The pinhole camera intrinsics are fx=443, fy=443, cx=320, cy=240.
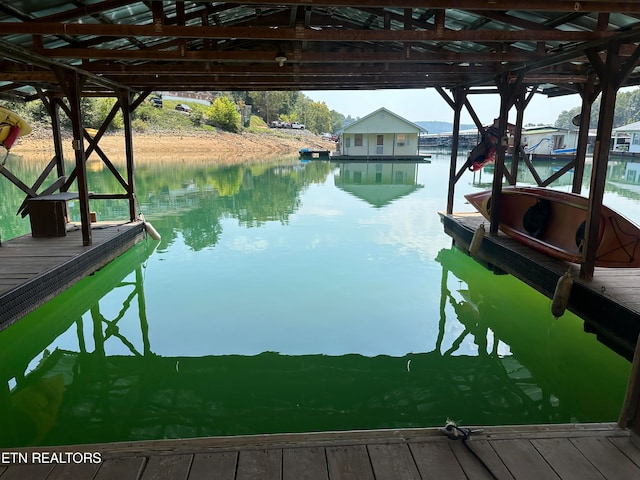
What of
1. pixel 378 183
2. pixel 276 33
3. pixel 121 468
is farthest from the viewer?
pixel 378 183

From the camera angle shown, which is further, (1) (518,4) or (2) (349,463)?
(1) (518,4)

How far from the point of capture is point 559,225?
261 inches

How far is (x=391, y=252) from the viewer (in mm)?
8422

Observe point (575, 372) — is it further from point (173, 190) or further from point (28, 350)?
point (173, 190)

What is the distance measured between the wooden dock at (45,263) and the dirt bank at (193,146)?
891 inches

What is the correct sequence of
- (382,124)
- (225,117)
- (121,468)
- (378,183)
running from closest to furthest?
(121,468) → (378,183) → (382,124) → (225,117)

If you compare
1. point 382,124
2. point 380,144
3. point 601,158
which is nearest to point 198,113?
point 380,144

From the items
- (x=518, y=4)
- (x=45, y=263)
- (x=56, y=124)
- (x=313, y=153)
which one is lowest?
(x=45, y=263)

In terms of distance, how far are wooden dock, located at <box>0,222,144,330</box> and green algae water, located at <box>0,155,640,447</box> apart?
359 millimetres

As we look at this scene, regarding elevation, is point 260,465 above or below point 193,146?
below

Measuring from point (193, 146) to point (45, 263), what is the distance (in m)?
35.6

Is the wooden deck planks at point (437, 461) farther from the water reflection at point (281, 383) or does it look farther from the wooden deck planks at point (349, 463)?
the water reflection at point (281, 383)

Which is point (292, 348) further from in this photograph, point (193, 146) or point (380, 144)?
point (193, 146)

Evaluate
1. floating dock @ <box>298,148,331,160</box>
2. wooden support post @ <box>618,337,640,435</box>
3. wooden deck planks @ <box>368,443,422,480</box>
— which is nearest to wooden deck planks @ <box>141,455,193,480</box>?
wooden deck planks @ <box>368,443,422,480</box>
